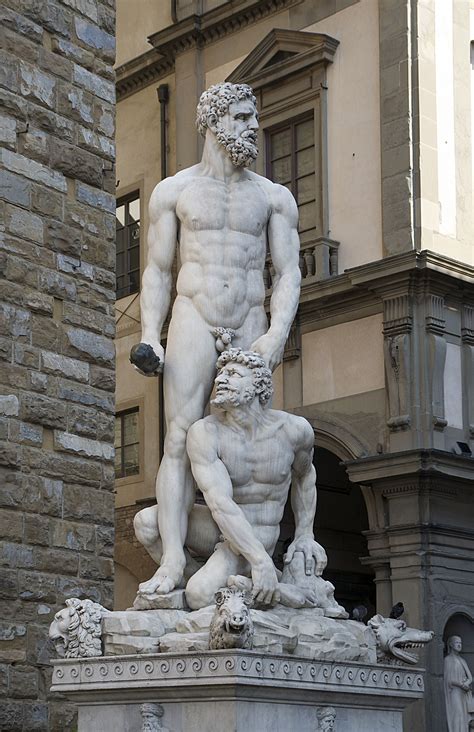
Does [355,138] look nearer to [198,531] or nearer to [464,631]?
[464,631]

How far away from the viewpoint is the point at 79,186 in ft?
36.6

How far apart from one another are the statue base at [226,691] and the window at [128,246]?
1612 cm

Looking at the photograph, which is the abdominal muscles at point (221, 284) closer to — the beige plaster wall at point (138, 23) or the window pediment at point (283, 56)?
the window pediment at point (283, 56)

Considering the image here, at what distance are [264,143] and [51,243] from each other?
33.8 feet

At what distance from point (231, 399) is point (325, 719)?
1.51 m

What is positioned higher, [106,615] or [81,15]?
[81,15]

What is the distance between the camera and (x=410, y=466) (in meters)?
17.6

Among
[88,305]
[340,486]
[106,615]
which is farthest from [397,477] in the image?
[106,615]

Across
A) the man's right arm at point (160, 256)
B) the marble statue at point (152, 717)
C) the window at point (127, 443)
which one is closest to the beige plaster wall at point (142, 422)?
the window at point (127, 443)

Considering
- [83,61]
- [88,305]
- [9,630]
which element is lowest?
[9,630]

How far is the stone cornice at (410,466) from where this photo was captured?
57.6 feet

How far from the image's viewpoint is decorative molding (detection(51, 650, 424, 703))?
21.8ft

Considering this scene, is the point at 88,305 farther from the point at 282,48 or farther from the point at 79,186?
the point at 282,48

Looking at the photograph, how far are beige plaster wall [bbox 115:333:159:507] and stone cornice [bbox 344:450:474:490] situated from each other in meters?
4.44
